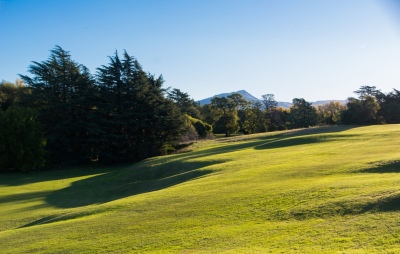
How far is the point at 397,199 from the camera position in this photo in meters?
8.54

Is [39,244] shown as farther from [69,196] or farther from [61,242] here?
[69,196]

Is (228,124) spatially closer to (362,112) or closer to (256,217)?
(362,112)

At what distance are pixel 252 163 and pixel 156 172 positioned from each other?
32.7ft

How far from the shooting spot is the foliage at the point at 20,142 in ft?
133

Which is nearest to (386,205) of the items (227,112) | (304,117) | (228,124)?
(228,124)

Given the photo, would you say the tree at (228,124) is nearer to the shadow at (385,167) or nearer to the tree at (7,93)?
the tree at (7,93)

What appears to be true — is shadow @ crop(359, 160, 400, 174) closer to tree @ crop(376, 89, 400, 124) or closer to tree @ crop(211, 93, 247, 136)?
tree @ crop(376, 89, 400, 124)

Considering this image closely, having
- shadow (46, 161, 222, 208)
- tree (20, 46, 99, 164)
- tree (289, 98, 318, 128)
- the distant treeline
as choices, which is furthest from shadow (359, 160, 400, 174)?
tree (289, 98, 318, 128)

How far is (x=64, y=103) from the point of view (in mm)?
46000

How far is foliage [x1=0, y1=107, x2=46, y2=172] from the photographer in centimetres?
4069

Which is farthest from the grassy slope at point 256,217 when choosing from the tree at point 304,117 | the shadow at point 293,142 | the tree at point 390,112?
the tree at point 304,117

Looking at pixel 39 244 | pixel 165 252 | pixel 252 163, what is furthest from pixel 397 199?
pixel 252 163

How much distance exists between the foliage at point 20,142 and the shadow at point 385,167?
39445 mm

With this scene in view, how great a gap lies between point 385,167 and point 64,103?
139 feet
